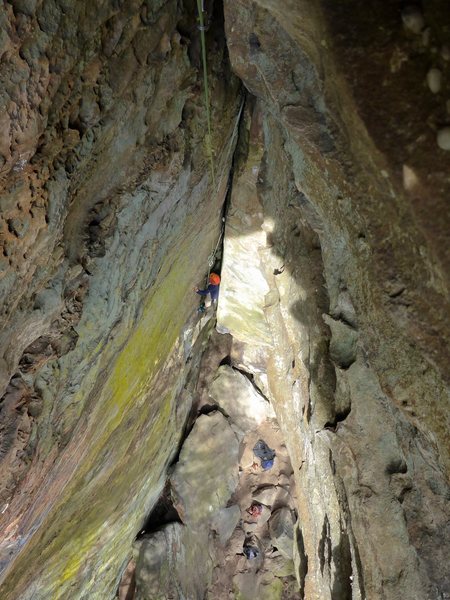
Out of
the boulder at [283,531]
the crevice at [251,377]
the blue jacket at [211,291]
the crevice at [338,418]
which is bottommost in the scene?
the boulder at [283,531]

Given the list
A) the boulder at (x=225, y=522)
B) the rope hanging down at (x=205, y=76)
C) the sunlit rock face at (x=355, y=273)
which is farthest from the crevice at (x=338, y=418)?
the boulder at (x=225, y=522)

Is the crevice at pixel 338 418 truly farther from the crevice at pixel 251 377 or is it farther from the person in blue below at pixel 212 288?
the crevice at pixel 251 377

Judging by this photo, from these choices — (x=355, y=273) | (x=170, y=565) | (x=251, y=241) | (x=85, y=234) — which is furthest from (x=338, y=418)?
(x=170, y=565)

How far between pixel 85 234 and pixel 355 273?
3.99 ft

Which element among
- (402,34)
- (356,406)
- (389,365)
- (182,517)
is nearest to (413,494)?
(356,406)

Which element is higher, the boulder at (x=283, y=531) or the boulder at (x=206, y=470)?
the boulder at (x=206, y=470)

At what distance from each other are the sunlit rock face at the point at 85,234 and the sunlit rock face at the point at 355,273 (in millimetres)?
514

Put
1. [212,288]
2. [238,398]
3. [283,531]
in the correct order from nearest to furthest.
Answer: [212,288] → [283,531] → [238,398]

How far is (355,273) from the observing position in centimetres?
169

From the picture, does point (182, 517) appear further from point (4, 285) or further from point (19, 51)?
point (19, 51)

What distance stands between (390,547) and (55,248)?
2.09 metres

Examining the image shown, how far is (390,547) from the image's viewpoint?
1991mm

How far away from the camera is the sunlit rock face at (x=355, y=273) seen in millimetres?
1123

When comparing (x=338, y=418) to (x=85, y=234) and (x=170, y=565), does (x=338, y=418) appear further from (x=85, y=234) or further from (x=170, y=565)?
(x=170, y=565)
